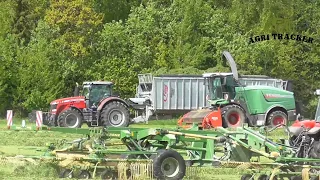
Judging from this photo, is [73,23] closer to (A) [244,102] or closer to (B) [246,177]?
(A) [244,102]

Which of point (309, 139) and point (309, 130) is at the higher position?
point (309, 130)

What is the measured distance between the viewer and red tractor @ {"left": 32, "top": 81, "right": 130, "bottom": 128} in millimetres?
30016

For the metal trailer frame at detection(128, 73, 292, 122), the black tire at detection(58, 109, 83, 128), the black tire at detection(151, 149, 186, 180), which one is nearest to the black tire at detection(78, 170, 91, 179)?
the black tire at detection(151, 149, 186, 180)

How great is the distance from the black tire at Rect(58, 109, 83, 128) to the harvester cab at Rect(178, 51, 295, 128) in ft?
13.5

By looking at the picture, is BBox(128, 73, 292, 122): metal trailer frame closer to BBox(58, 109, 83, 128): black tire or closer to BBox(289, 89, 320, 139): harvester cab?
BBox(58, 109, 83, 128): black tire

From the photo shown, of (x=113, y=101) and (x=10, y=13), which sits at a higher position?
(x=10, y=13)

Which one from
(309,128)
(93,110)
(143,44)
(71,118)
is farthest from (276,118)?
(143,44)

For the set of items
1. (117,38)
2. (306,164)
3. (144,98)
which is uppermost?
(117,38)

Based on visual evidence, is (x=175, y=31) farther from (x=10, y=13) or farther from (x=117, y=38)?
(x=10, y=13)

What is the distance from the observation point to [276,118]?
99.1ft

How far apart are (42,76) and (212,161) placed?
91.1ft

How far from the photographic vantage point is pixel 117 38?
153 ft

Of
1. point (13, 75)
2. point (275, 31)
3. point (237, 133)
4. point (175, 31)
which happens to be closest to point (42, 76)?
point (13, 75)

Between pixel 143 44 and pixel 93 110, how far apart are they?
16728 mm
